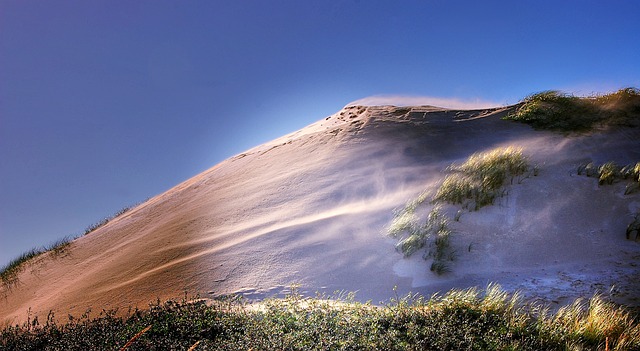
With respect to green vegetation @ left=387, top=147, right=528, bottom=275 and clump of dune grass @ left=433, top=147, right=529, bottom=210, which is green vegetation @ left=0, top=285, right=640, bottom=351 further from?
clump of dune grass @ left=433, top=147, right=529, bottom=210

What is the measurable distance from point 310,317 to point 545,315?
271 cm

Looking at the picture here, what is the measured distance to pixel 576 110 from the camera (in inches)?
436

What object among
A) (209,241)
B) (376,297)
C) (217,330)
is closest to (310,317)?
(217,330)

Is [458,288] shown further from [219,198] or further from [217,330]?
[219,198]

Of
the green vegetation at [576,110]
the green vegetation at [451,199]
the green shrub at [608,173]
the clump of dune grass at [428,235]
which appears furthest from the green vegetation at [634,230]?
the green vegetation at [576,110]

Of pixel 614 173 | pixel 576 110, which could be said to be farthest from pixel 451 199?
pixel 576 110

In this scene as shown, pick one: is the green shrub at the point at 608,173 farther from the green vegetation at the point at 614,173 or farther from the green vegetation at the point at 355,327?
the green vegetation at the point at 355,327

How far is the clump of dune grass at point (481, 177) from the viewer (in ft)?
26.1

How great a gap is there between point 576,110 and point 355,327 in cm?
920

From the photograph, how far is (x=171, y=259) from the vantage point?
7504 mm

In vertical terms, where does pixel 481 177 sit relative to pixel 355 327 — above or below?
above

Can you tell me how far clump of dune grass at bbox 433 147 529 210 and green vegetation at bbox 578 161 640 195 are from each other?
45.6 inches

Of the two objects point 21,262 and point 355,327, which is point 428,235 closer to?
point 355,327

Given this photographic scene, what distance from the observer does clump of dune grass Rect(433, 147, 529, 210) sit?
26.1 feet
